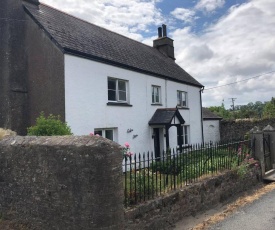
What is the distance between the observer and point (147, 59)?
1759cm

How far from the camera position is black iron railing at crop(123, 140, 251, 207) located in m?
5.73

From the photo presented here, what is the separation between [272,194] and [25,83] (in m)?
10.3

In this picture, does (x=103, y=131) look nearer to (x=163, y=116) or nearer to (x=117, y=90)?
(x=117, y=90)

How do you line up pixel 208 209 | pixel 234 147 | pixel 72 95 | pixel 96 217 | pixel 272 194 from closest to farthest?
pixel 96 217
pixel 208 209
pixel 272 194
pixel 234 147
pixel 72 95

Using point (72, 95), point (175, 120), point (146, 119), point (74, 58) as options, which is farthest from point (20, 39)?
point (175, 120)

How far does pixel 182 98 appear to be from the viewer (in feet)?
64.8

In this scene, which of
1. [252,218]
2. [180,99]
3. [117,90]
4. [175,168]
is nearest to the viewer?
[252,218]

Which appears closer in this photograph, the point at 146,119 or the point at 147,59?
the point at 146,119

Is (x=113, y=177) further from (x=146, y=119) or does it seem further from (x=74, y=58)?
(x=146, y=119)

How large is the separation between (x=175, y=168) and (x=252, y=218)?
6.77 feet

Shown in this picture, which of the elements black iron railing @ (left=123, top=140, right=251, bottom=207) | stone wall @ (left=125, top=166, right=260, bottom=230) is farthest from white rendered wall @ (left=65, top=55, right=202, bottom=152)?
stone wall @ (left=125, top=166, right=260, bottom=230)

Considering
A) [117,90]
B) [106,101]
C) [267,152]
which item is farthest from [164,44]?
[267,152]

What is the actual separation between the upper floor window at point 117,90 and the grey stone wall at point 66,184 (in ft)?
25.8

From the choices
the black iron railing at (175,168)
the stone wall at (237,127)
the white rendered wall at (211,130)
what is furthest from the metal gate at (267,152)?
the stone wall at (237,127)
